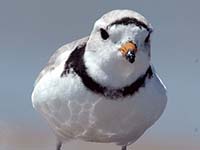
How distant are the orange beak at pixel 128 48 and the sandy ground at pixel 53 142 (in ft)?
4.72

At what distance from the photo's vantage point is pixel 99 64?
299 cm

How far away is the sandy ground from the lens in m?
4.30

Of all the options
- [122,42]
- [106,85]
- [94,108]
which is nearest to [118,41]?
[122,42]

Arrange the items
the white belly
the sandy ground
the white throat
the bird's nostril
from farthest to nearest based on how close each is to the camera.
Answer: the sandy ground, the white belly, the white throat, the bird's nostril

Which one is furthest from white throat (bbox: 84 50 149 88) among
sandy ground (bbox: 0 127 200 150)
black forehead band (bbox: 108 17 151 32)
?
sandy ground (bbox: 0 127 200 150)

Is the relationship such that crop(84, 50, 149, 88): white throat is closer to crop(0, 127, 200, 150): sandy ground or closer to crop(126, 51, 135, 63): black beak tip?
crop(126, 51, 135, 63): black beak tip

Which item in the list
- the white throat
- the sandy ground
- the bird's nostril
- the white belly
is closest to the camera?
the bird's nostril

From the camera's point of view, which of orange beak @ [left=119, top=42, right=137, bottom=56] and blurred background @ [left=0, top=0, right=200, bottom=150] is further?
blurred background @ [left=0, top=0, right=200, bottom=150]

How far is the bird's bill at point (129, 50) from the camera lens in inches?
112

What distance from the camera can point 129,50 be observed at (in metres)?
2.84

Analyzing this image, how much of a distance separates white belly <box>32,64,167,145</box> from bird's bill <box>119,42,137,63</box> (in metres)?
0.23
